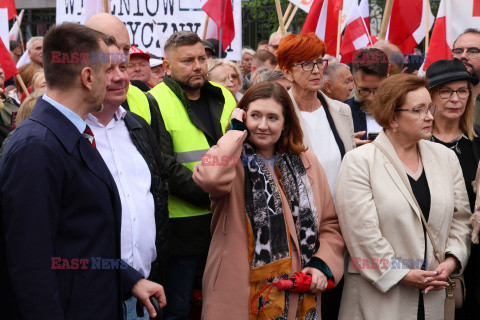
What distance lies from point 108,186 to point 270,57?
17.6 feet

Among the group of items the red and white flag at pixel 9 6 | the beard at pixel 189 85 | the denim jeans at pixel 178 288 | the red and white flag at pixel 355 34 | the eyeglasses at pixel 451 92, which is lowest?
the denim jeans at pixel 178 288

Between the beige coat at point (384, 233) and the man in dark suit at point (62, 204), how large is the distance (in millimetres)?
1480

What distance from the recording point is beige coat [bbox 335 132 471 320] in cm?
373

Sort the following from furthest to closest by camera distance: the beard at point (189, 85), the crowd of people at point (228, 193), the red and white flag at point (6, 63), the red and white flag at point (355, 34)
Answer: the red and white flag at point (355, 34)
the red and white flag at point (6, 63)
the beard at point (189, 85)
the crowd of people at point (228, 193)

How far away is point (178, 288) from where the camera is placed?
4.14 m

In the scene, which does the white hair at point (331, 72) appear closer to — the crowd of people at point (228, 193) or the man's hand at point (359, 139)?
the man's hand at point (359, 139)

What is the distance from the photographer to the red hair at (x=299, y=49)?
14.6 ft

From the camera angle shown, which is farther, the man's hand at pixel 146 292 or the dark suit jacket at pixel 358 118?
the dark suit jacket at pixel 358 118

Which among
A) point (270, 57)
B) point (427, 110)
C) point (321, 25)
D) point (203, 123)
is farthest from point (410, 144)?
point (270, 57)

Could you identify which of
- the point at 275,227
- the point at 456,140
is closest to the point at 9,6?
the point at 275,227

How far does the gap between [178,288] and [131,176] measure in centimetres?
118

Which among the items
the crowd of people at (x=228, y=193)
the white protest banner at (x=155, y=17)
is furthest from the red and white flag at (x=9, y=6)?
the crowd of people at (x=228, y=193)

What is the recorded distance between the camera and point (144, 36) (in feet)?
22.5

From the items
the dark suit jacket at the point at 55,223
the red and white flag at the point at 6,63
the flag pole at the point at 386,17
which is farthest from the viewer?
the flag pole at the point at 386,17
